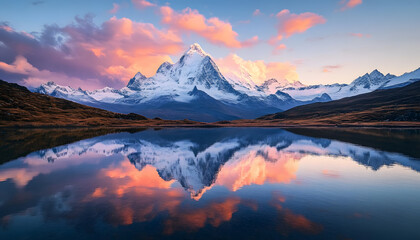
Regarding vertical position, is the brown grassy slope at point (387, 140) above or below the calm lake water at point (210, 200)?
above

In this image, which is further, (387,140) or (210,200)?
(387,140)

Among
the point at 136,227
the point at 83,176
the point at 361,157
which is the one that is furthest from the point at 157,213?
the point at 361,157

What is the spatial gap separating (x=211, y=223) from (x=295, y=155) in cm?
3826

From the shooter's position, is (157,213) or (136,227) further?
(157,213)

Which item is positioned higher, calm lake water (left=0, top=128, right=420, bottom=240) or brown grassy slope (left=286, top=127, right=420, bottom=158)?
brown grassy slope (left=286, top=127, right=420, bottom=158)

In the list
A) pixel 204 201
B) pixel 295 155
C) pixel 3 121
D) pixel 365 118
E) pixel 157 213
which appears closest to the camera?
pixel 157 213

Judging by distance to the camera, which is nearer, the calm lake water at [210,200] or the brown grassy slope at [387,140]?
the calm lake water at [210,200]

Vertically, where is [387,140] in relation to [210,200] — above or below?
above

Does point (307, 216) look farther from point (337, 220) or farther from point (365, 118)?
point (365, 118)

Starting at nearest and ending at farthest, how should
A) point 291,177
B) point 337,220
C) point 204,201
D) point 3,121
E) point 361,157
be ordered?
point 337,220
point 204,201
point 291,177
point 361,157
point 3,121

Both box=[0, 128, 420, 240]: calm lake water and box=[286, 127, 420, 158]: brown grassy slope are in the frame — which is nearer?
box=[0, 128, 420, 240]: calm lake water

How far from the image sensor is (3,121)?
14238 centimetres

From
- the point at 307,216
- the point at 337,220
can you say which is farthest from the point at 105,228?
the point at 337,220

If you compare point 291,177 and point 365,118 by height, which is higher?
point 365,118
